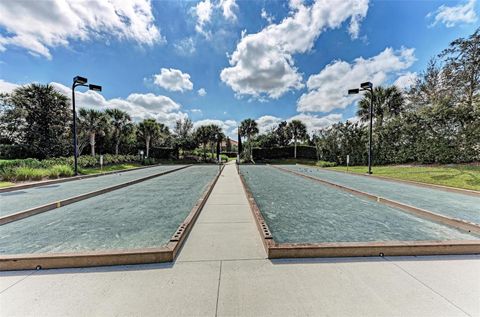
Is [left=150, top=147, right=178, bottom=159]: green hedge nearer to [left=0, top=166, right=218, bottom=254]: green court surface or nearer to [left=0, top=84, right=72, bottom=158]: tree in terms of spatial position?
[left=0, top=84, right=72, bottom=158]: tree

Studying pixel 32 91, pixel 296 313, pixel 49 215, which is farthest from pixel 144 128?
pixel 296 313

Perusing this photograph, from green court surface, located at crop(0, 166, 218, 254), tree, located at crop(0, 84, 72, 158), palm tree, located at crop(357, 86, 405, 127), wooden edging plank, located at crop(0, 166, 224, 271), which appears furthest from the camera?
palm tree, located at crop(357, 86, 405, 127)

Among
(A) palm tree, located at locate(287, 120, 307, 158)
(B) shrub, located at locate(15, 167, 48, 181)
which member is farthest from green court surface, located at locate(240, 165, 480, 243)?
(A) palm tree, located at locate(287, 120, 307, 158)

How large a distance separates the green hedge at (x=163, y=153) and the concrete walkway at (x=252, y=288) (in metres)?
29.1

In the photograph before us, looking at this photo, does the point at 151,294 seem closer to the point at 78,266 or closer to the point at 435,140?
the point at 78,266

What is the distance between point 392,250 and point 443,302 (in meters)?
0.83

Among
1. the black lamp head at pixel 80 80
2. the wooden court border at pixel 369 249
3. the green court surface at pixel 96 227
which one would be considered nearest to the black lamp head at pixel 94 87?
the black lamp head at pixel 80 80

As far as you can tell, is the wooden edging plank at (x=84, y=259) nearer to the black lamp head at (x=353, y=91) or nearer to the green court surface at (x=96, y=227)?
the green court surface at (x=96, y=227)

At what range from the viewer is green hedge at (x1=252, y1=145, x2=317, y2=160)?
104 feet

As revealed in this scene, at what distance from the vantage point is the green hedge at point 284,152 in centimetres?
3183

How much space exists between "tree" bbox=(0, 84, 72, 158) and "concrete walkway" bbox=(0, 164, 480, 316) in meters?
20.6

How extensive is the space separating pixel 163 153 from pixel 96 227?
28.0 meters

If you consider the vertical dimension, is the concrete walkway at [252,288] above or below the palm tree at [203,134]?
below

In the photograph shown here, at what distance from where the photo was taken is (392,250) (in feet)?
8.46
